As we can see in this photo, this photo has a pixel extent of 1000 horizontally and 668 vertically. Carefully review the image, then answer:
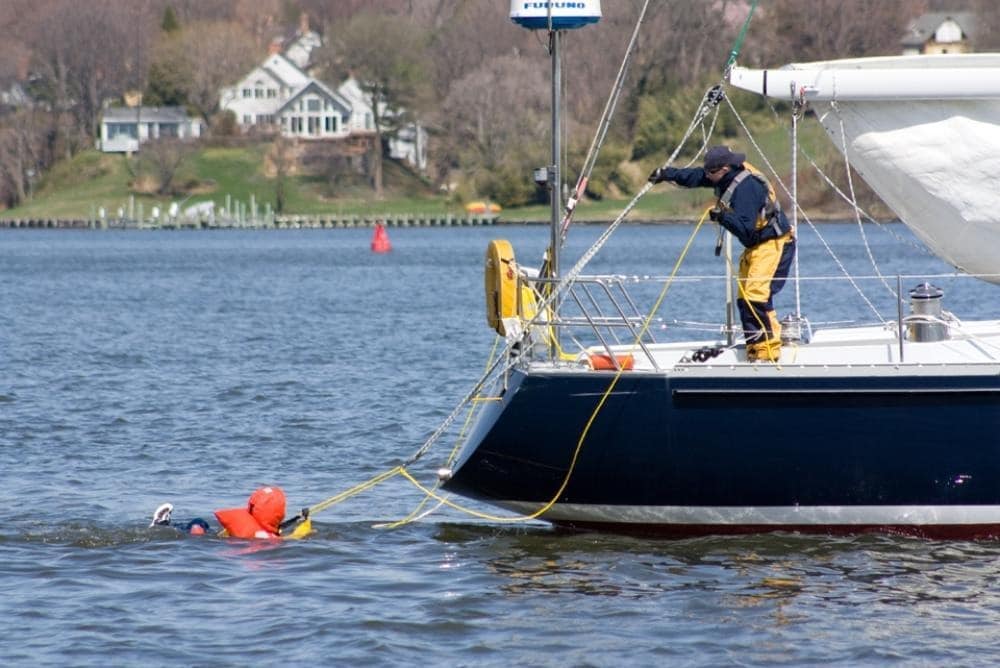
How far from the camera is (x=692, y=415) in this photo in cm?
1151

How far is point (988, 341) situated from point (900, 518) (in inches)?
57.8

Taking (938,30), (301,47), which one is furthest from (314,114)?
(938,30)

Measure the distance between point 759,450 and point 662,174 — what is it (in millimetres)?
1939

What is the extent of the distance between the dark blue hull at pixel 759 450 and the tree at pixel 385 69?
111934mm

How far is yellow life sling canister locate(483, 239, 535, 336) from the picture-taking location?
1205cm

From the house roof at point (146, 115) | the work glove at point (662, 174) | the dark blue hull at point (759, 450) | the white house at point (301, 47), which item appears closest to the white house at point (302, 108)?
the house roof at point (146, 115)

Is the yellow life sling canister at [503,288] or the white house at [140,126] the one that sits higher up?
the white house at [140,126]

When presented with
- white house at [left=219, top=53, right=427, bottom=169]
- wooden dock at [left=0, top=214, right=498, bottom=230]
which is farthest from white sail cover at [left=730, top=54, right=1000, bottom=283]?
white house at [left=219, top=53, right=427, bottom=169]

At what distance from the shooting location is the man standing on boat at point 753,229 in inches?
462

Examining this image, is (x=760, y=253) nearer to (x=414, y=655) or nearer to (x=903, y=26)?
(x=414, y=655)

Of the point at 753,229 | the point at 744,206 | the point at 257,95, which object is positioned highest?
the point at 257,95

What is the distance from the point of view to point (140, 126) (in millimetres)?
133750

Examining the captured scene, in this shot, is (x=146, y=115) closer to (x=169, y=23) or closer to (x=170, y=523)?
(x=169, y=23)

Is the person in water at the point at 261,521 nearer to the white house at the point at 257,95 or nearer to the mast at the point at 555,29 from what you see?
the mast at the point at 555,29
